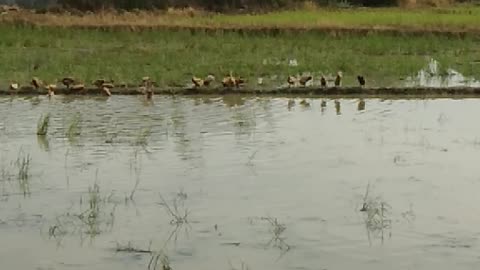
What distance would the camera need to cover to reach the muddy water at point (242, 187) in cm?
380

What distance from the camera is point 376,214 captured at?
4379 millimetres

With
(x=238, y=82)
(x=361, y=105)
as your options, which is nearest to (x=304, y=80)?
(x=238, y=82)

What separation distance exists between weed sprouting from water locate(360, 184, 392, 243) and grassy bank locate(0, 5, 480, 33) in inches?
325

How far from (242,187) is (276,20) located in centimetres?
917

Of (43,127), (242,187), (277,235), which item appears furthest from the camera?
(43,127)

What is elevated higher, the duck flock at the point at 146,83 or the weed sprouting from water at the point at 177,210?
the duck flock at the point at 146,83

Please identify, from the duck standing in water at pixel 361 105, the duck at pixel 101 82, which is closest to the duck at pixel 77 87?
the duck at pixel 101 82

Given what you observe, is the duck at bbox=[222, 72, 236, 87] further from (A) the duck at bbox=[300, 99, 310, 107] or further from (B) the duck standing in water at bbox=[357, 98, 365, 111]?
(B) the duck standing in water at bbox=[357, 98, 365, 111]

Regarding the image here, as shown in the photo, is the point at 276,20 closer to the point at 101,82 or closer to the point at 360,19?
the point at 360,19

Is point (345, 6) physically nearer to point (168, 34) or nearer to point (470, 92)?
point (168, 34)

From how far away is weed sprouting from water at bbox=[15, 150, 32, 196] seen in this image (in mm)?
4934

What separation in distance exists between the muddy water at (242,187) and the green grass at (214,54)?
204 centimetres

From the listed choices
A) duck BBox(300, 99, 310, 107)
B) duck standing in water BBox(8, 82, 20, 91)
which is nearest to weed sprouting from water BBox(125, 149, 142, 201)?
duck BBox(300, 99, 310, 107)

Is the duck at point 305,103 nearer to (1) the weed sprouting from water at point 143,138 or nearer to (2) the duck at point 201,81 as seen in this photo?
(2) the duck at point 201,81
